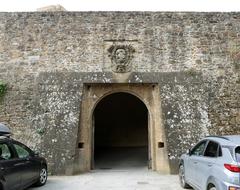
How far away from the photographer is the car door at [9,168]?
6.48 m

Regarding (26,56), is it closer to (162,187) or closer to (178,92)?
(178,92)

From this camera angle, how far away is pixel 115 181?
30.2 ft

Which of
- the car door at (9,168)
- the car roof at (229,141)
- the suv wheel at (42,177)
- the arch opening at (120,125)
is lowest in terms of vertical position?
the suv wheel at (42,177)

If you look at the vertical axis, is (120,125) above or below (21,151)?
above

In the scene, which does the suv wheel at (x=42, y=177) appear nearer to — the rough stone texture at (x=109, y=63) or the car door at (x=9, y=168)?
the car door at (x=9, y=168)

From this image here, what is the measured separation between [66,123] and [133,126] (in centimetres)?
977

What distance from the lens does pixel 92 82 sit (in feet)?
37.8

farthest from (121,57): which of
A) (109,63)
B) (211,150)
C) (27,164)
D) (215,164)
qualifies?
(215,164)

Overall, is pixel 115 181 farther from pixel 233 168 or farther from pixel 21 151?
pixel 233 168

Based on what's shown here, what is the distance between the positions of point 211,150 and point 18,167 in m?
4.29

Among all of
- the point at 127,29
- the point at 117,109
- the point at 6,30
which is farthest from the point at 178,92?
the point at 117,109

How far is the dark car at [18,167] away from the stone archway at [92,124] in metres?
2.41

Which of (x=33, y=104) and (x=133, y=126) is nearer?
(x=33, y=104)

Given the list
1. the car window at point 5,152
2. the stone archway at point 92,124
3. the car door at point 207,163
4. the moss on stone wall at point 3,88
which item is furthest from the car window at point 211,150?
the moss on stone wall at point 3,88
